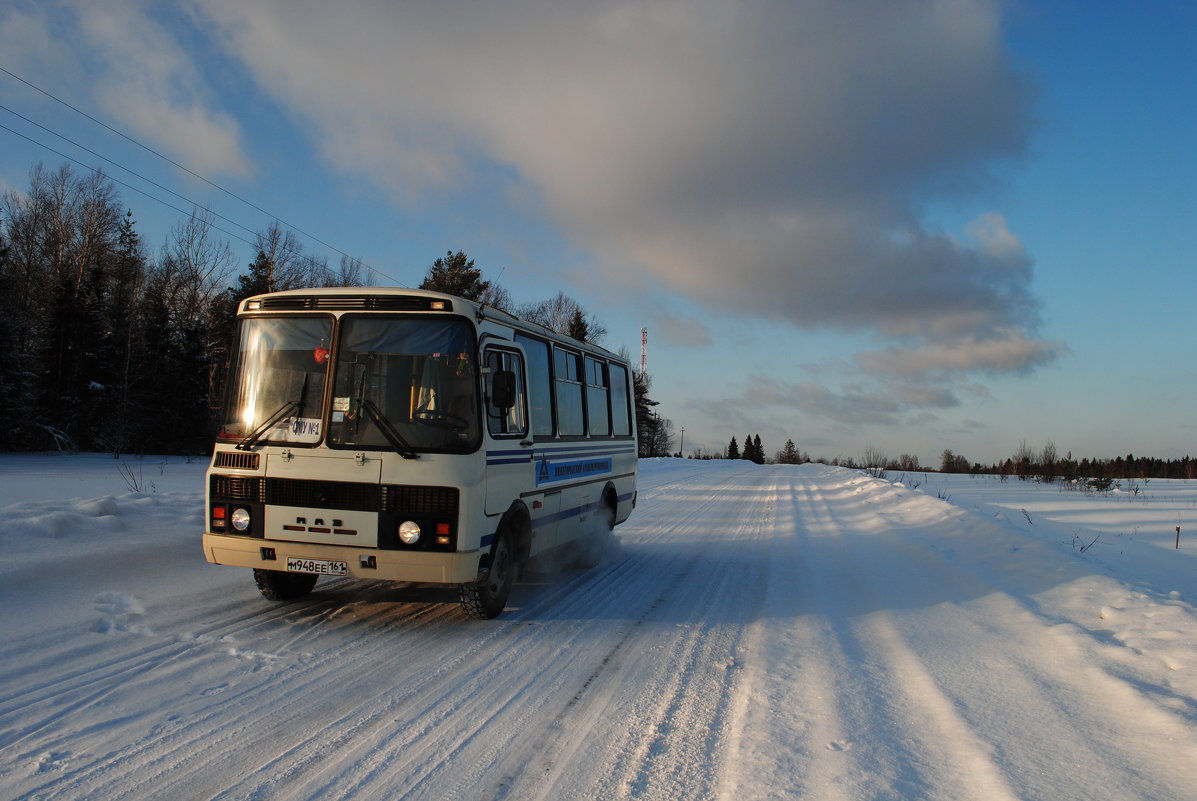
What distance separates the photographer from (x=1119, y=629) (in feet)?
21.7

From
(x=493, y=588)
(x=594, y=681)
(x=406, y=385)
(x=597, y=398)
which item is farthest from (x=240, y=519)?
(x=597, y=398)

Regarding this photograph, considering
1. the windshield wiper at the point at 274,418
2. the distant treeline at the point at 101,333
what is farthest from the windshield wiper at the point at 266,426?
the distant treeline at the point at 101,333

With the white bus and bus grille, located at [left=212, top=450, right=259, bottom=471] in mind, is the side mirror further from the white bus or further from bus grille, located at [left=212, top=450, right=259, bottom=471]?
bus grille, located at [left=212, top=450, right=259, bottom=471]

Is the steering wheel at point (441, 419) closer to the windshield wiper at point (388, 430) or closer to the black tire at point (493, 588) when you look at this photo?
the windshield wiper at point (388, 430)

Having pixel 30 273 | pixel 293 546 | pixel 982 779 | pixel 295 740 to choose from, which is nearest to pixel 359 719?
pixel 295 740

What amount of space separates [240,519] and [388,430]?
153cm

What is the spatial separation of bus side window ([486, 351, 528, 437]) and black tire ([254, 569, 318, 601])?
2.54m

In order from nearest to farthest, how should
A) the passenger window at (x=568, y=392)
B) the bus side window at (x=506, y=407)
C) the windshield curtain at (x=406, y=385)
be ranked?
the windshield curtain at (x=406, y=385) → the bus side window at (x=506, y=407) → the passenger window at (x=568, y=392)

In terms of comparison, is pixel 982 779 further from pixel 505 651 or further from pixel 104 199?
pixel 104 199

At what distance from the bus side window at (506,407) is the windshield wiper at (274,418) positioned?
1621 millimetres

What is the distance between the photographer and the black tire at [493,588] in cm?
652

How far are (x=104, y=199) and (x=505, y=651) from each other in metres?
48.3

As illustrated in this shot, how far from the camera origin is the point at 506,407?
21.4 feet

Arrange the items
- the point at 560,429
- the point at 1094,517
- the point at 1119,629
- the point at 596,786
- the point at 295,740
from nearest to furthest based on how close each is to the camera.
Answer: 1. the point at 596,786
2. the point at 295,740
3. the point at 1119,629
4. the point at 560,429
5. the point at 1094,517
